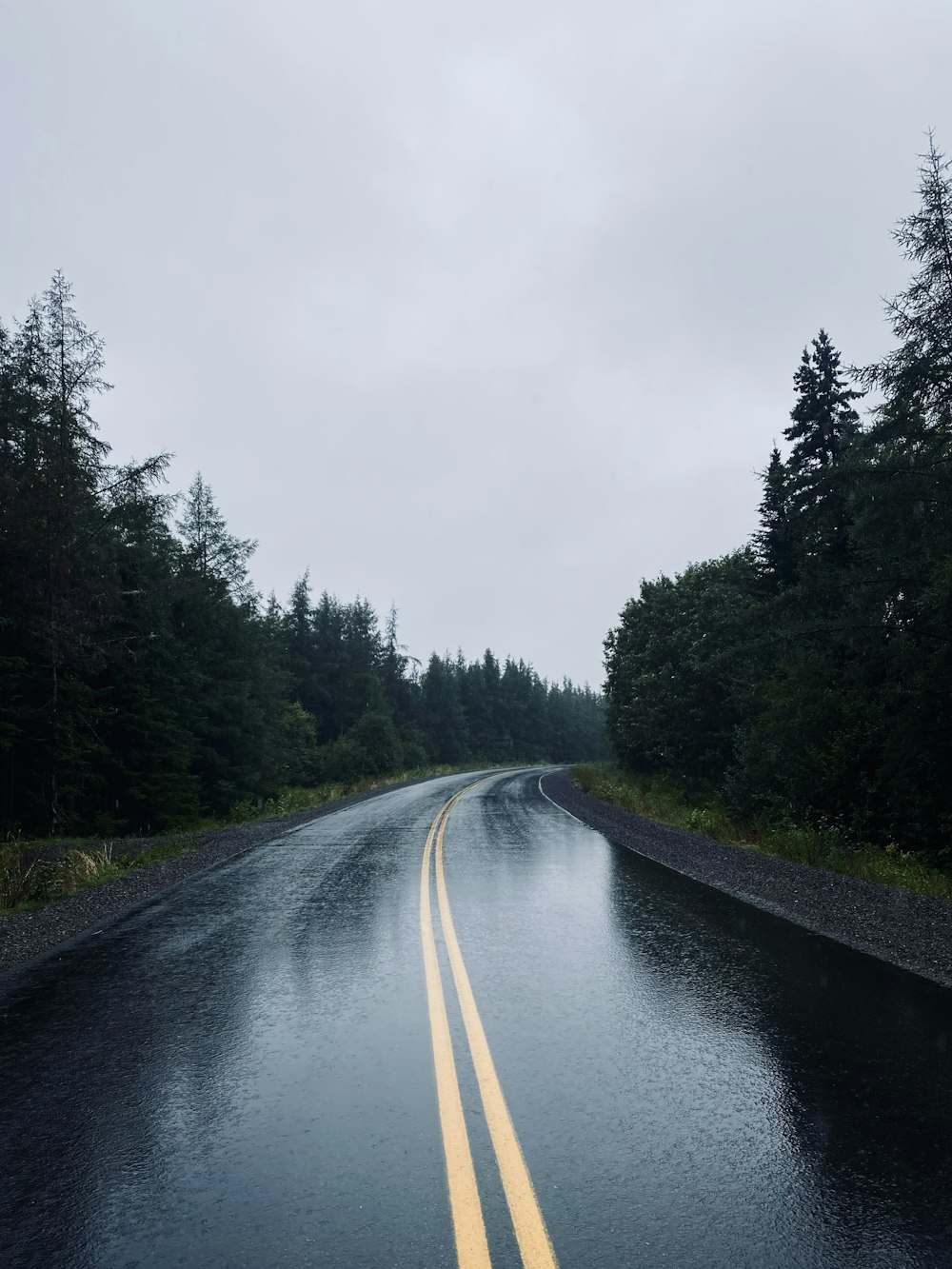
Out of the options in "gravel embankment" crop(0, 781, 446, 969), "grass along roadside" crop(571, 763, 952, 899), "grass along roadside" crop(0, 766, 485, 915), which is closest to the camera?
"gravel embankment" crop(0, 781, 446, 969)

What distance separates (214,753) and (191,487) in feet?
46.0

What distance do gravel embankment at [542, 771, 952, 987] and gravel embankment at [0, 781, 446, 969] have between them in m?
7.58

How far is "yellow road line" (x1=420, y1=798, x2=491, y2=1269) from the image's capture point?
3010 mm

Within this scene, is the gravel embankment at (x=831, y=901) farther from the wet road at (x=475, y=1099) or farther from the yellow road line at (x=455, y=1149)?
the yellow road line at (x=455, y=1149)

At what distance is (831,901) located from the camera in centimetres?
1005

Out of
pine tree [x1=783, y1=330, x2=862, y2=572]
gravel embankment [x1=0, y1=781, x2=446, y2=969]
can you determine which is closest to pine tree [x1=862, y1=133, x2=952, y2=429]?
pine tree [x1=783, y1=330, x2=862, y2=572]

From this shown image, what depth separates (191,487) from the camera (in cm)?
3922

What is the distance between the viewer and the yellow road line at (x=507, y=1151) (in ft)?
9.83

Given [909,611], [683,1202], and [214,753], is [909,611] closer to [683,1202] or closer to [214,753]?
[683,1202]

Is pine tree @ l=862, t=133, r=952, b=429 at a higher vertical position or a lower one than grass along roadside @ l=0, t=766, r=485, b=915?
higher

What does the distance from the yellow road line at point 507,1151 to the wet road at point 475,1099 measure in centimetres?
2

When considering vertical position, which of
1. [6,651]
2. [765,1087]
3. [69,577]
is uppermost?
[69,577]

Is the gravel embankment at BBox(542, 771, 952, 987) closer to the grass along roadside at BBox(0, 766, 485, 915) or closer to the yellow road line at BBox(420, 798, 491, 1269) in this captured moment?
the yellow road line at BBox(420, 798, 491, 1269)

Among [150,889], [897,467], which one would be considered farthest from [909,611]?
[150,889]
